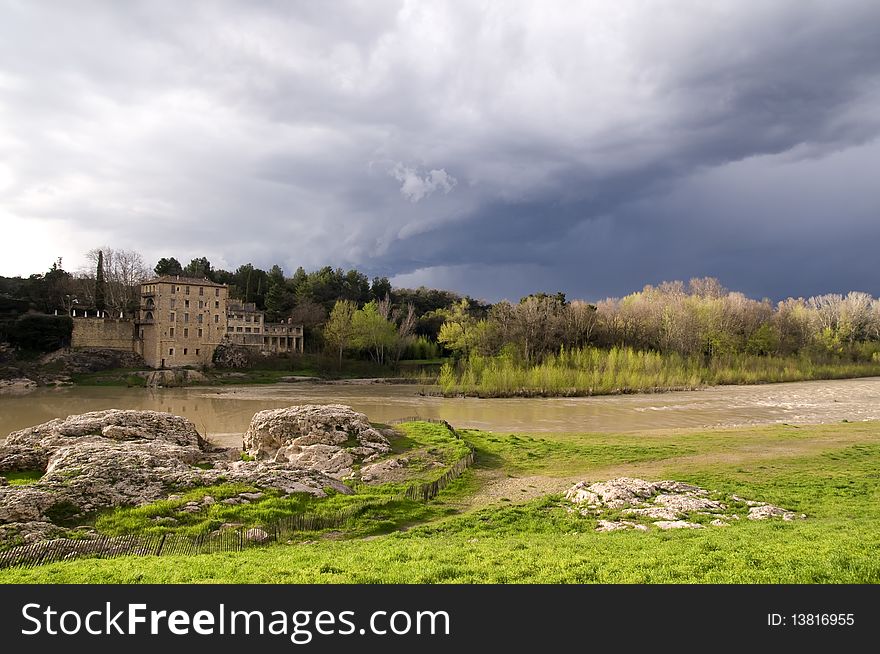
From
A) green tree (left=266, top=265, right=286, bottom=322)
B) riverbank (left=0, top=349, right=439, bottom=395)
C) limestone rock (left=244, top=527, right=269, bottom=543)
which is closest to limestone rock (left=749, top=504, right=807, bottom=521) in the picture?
limestone rock (left=244, top=527, right=269, bottom=543)

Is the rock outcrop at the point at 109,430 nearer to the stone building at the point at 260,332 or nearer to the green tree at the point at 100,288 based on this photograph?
the stone building at the point at 260,332

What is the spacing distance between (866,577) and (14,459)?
20246 millimetres

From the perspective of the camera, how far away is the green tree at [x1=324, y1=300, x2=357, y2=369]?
89812 millimetres

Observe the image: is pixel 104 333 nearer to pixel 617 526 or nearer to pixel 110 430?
pixel 110 430

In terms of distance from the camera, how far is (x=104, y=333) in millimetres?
83375

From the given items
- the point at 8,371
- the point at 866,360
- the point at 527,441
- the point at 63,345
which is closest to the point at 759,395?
the point at 527,441

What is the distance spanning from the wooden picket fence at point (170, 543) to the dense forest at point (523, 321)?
150 feet

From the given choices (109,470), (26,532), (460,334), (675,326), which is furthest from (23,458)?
(675,326)

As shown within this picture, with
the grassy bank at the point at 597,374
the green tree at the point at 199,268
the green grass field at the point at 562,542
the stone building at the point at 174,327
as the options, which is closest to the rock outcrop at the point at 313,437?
the green grass field at the point at 562,542

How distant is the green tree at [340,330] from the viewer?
8981 centimetres

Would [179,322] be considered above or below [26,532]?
above

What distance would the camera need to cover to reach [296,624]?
6.11 meters

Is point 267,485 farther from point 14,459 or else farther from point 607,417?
point 607,417

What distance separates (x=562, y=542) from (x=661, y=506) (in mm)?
4252
